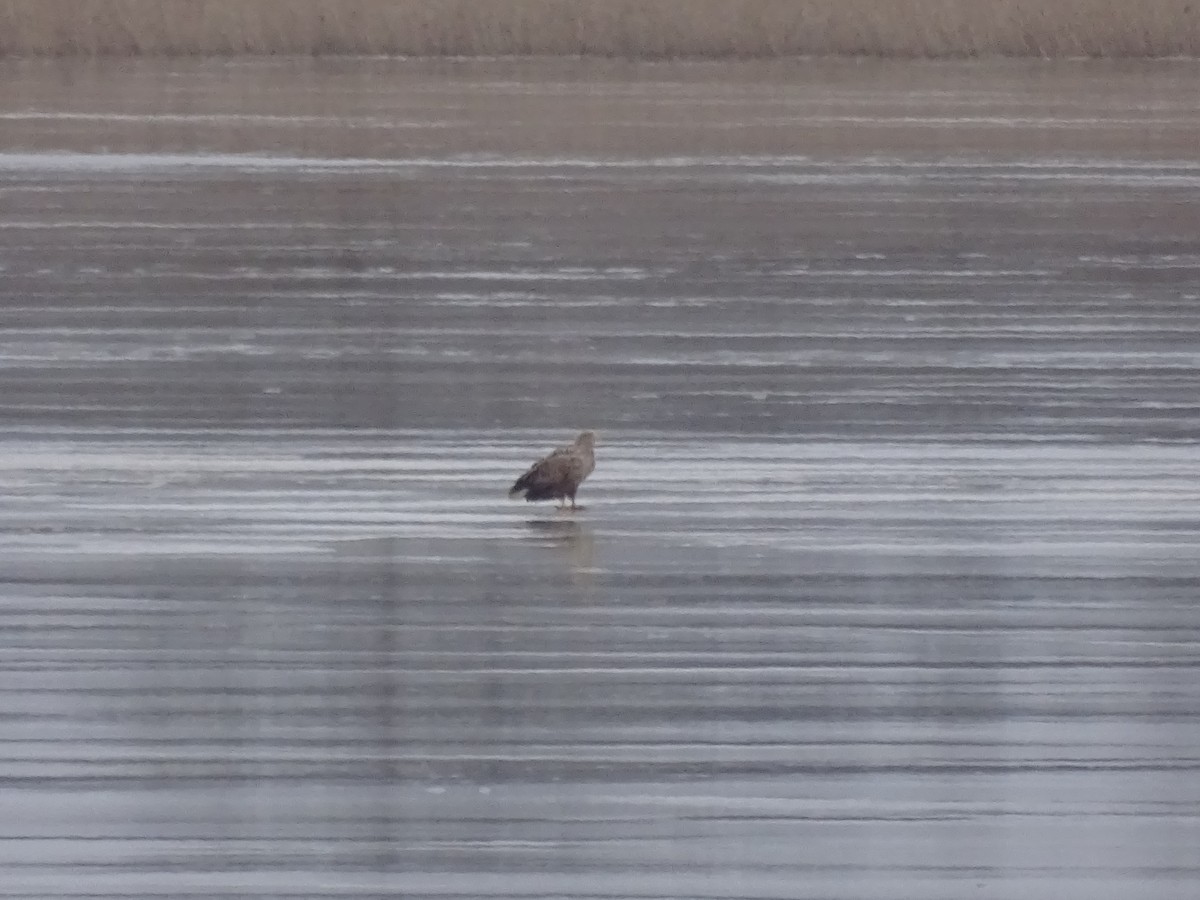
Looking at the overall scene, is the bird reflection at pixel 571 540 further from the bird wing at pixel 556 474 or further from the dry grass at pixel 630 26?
the dry grass at pixel 630 26

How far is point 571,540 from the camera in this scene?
18.0 feet

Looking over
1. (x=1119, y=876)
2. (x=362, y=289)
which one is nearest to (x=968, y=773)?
(x=1119, y=876)

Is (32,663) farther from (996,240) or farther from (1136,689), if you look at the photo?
(996,240)

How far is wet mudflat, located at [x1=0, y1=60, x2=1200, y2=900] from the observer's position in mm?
3504

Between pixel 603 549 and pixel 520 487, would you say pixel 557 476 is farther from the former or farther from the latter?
pixel 603 549

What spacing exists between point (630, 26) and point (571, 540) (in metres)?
21.7

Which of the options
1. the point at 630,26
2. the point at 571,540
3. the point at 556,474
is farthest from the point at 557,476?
the point at 630,26

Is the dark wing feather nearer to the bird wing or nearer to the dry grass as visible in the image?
the bird wing

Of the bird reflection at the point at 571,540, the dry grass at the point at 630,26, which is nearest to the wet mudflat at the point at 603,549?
the bird reflection at the point at 571,540

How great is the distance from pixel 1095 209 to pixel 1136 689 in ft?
28.5

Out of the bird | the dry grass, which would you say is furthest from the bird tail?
the dry grass

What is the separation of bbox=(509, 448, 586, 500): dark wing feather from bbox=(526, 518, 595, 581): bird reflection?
57 millimetres

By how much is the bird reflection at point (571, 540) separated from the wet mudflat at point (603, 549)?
0.04 ft

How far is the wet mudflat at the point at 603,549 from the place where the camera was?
3504mm
